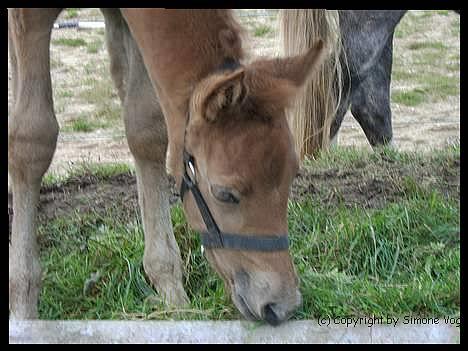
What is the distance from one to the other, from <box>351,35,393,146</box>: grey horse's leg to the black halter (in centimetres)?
264

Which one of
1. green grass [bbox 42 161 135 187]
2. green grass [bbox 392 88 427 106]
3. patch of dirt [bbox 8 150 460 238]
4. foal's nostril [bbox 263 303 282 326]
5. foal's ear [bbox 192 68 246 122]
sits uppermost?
foal's ear [bbox 192 68 246 122]

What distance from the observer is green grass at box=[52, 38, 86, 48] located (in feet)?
32.8

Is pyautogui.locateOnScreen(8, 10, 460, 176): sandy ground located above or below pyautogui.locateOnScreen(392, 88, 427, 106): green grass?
above

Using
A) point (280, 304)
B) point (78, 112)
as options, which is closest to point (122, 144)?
point (78, 112)

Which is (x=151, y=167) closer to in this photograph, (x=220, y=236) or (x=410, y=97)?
(x=220, y=236)

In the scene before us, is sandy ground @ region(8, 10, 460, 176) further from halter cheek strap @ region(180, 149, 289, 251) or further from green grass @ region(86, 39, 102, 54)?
halter cheek strap @ region(180, 149, 289, 251)

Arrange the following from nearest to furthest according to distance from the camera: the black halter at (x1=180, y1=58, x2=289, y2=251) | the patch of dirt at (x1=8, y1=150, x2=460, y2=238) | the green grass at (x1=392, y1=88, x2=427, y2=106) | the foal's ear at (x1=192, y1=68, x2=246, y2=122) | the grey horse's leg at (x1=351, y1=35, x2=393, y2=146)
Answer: the foal's ear at (x1=192, y1=68, x2=246, y2=122), the black halter at (x1=180, y1=58, x2=289, y2=251), the patch of dirt at (x1=8, y1=150, x2=460, y2=238), the grey horse's leg at (x1=351, y1=35, x2=393, y2=146), the green grass at (x1=392, y1=88, x2=427, y2=106)

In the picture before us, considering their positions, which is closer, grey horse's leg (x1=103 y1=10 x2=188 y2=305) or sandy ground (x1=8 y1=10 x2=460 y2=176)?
grey horse's leg (x1=103 y1=10 x2=188 y2=305)

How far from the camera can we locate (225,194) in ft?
10.1

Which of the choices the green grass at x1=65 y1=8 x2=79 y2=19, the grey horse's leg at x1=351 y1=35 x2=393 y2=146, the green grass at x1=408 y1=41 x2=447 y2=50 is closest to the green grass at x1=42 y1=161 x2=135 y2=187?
the grey horse's leg at x1=351 y1=35 x2=393 y2=146

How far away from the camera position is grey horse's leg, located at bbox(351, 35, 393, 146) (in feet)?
19.0

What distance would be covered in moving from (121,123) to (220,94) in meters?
5.01

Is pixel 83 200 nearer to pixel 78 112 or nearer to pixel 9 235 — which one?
pixel 9 235

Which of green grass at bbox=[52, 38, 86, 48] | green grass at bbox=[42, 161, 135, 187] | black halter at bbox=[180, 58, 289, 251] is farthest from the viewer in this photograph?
green grass at bbox=[52, 38, 86, 48]
